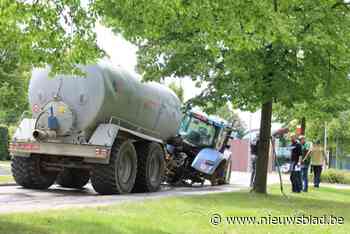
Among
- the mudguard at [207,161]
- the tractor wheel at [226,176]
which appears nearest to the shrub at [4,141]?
the tractor wheel at [226,176]

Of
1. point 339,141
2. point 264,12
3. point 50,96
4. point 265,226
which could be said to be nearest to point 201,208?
point 265,226

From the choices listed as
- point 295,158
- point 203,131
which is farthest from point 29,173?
point 203,131

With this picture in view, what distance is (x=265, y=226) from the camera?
10242 mm

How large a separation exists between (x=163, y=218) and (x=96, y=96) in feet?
20.1

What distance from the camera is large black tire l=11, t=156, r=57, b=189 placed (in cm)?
1667

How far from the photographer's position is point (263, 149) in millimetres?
17125

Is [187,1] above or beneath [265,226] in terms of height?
above

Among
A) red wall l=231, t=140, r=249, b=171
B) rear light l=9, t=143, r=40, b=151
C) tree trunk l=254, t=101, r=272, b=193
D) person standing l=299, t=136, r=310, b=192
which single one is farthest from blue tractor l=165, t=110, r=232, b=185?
red wall l=231, t=140, r=249, b=171

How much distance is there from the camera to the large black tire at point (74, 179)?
18.7 meters

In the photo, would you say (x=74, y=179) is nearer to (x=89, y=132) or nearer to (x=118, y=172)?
(x=118, y=172)

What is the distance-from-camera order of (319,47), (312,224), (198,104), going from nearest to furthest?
1. (312,224)
2. (319,47)
3. (198,104)

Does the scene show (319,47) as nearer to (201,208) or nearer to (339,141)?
(201,208)

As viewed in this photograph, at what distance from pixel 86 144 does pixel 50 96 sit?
167 centimetres

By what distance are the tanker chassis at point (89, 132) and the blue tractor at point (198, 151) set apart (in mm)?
3389
